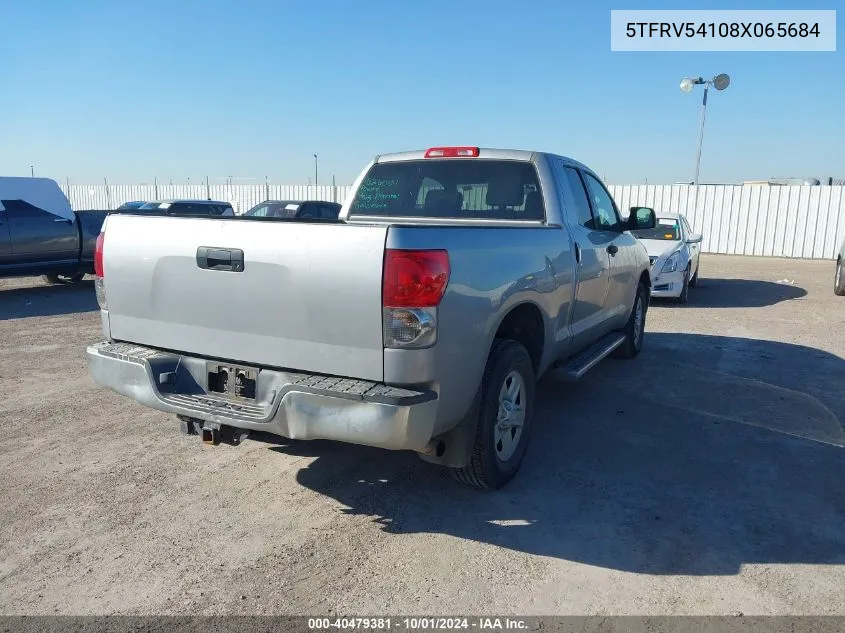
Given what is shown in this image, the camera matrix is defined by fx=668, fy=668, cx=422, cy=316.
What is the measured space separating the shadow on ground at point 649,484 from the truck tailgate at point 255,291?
1.12 m

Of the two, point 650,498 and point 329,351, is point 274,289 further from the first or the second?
point 650,498

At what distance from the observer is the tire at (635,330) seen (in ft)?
23.6

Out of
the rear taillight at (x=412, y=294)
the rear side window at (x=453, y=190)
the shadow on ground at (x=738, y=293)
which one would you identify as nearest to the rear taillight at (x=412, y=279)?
the rear taillight at (x=412, y=294)

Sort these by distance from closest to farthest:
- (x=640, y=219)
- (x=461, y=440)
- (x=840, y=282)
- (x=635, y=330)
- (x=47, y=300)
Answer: (x=461, y=440) < (x=640, y=219) < (x=635, y=330) < (x=47, y=300) < (x=840, y=282)

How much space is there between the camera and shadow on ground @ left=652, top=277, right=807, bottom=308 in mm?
12000

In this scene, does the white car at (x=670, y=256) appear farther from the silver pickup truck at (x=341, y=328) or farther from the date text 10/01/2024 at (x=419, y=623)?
the date text 10/01/2024 at (x=419, y=623)

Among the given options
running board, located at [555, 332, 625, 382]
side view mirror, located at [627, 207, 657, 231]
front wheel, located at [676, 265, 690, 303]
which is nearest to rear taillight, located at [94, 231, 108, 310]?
running board, located at [555, 332, 625, 382]

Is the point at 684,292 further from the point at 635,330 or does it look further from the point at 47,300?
the point at 47,300

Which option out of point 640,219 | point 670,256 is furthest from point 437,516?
point 670,256

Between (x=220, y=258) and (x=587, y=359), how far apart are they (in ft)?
9.86

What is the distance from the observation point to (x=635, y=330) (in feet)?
24.1

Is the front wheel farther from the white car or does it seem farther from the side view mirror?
the side view mirror

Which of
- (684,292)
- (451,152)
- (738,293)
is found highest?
(451,152)

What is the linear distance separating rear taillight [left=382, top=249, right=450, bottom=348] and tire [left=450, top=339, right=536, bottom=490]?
725 millimetres
